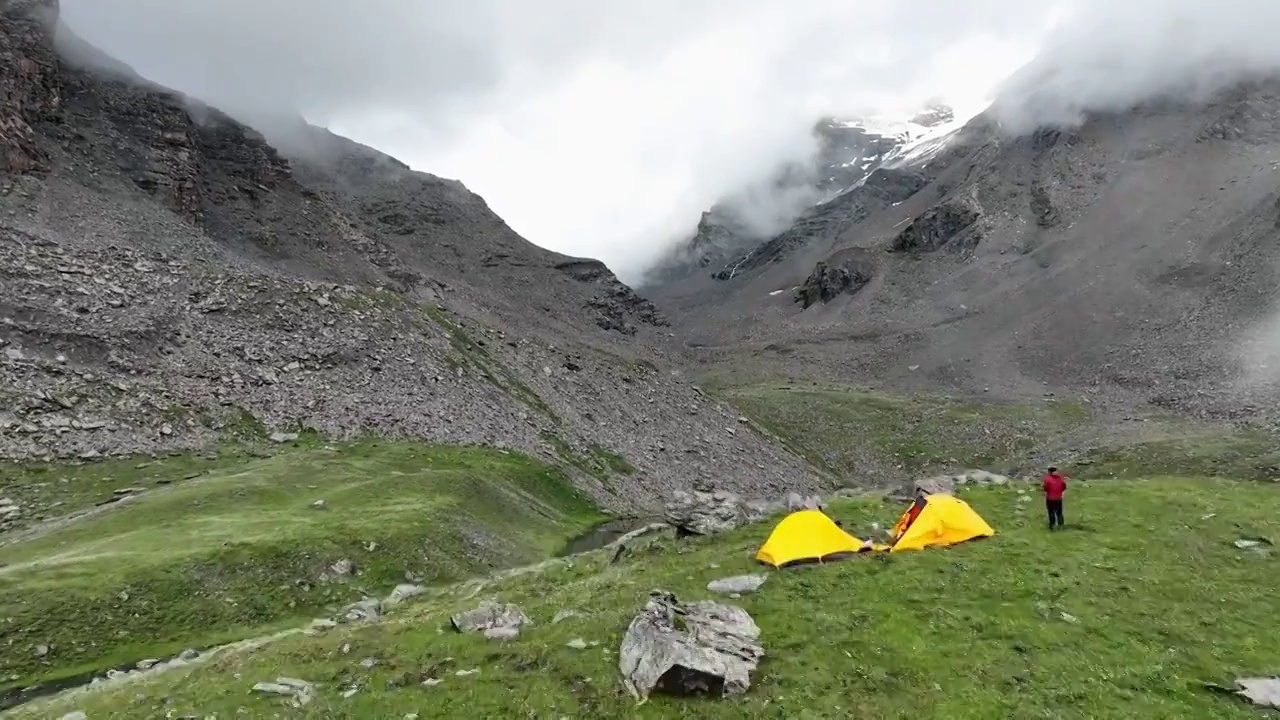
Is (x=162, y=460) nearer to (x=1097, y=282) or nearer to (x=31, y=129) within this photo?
(x=31, y=129)

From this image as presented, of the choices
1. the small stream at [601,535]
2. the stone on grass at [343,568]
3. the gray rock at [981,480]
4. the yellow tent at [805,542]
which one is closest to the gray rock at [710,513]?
the yellow tent at [805,542]

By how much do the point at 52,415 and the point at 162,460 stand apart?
23.9ft

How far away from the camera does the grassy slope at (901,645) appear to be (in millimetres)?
18078

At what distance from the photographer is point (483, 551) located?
49594mm

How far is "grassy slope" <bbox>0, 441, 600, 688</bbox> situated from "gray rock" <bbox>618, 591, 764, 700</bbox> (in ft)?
75.9

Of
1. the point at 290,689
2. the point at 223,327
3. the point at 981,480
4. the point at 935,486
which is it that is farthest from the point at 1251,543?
the point at 223,327

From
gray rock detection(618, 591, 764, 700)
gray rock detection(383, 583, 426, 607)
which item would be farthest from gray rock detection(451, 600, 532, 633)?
gray rock detection(383, 583, 426, 607)

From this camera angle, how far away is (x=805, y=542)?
91.8 feet

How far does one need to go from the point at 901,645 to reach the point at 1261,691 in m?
7.70

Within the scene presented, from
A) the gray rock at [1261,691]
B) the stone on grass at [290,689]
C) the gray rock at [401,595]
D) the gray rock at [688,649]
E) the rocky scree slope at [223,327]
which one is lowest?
the gray rock at [401,595]

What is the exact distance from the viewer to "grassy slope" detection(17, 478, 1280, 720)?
18.1 m

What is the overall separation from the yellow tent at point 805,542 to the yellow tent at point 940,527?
1.90 meters

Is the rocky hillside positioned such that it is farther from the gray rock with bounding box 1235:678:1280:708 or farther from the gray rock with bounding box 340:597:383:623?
the gray rock with bounding box 340:597:383:623

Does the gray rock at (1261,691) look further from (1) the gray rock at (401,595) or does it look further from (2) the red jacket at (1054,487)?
(1) the gray rock at (401,595)
